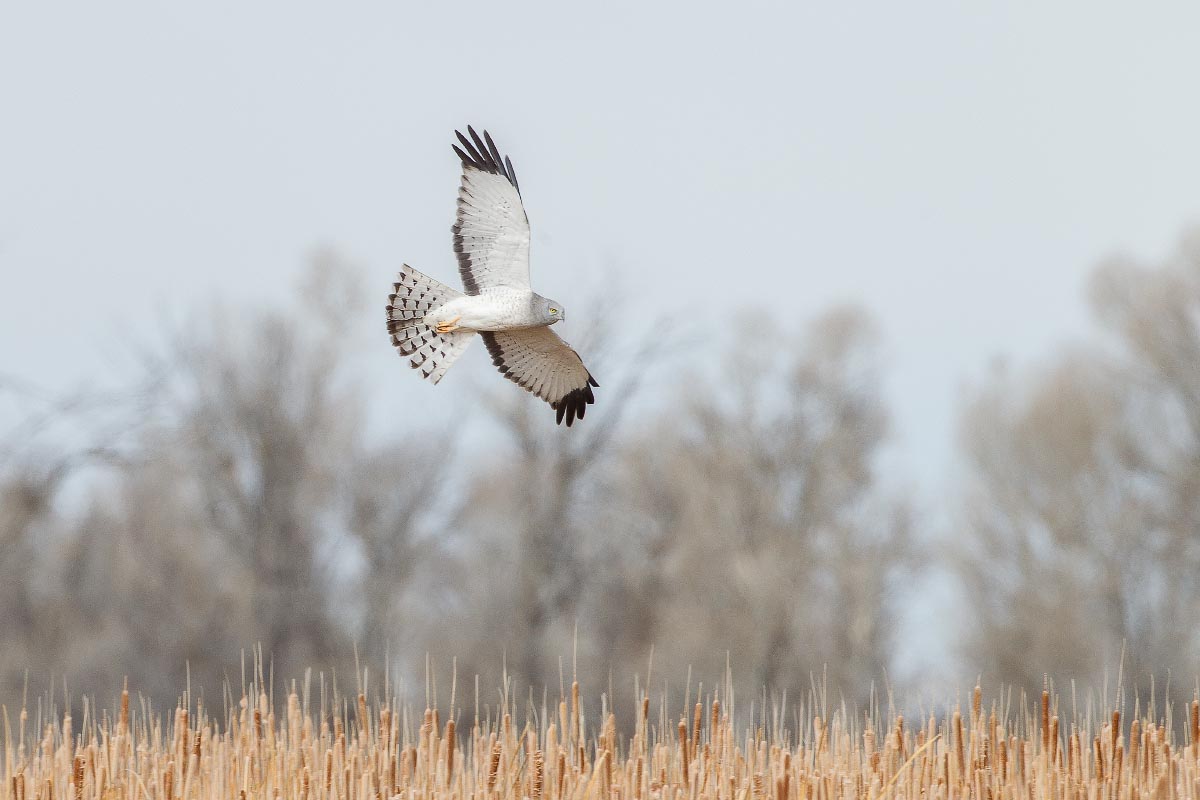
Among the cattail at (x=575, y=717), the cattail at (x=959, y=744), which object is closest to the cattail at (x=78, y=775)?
the cattail at (x=575, y=717)

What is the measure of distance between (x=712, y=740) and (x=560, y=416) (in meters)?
1.36

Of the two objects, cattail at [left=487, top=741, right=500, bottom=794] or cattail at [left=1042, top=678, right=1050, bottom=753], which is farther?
cattail at [left=1042, top=678, right=1050, bottom=753]

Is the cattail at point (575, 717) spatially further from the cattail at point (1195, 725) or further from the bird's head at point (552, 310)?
the cattail at point (1195, 725)

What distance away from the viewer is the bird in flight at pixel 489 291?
5.34 meters

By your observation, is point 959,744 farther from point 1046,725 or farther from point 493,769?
point 493,769

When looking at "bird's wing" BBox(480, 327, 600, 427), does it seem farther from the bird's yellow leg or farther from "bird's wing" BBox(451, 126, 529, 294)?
the bird's yellow leg

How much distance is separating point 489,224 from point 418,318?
1.56 ft

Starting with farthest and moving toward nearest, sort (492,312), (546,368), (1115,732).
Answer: (546,368) → (1115,732) → (492,312)

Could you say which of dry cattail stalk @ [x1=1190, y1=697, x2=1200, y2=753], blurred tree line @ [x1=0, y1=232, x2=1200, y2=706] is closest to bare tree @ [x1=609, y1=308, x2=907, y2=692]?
blurred tree line @ [x1=0, y1=232, x2=1200, y2=706]

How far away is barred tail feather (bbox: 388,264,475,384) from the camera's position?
5531 millimetres

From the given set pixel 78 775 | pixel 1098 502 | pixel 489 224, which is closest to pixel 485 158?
pixel 489 224

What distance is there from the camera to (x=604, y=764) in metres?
4.73

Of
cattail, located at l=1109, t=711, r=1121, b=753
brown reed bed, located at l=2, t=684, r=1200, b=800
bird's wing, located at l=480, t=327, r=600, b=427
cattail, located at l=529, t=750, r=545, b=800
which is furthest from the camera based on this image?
bird's wing, located at l=480, t=327, r=600, b=427

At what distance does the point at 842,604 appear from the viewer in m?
24.2
